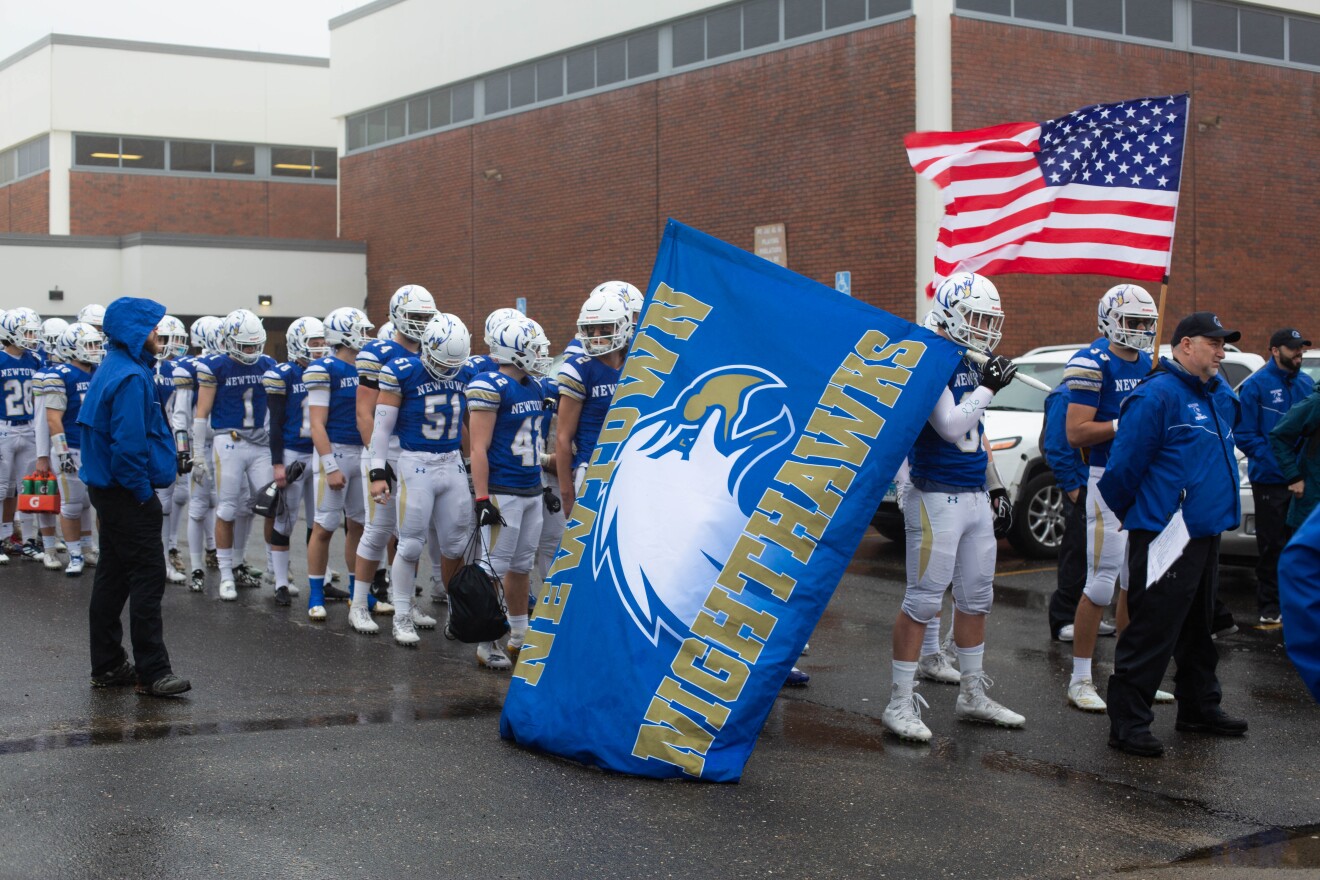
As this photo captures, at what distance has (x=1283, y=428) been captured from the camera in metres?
9.77

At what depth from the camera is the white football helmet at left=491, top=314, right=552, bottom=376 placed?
832 cm

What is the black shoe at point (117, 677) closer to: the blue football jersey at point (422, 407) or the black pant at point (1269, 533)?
the blue football jersey at point (422, 407)

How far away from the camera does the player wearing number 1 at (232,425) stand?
36.3 ft

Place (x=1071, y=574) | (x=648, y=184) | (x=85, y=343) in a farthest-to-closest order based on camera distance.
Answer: (x=648, y=184) → (x=85, y=343) → (x=1071, y=574)

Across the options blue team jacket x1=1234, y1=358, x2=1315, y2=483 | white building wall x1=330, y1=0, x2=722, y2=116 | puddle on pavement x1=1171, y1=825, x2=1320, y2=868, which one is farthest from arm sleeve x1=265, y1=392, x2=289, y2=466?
white building wall x1=330, y1=0, x2=722, y2=116

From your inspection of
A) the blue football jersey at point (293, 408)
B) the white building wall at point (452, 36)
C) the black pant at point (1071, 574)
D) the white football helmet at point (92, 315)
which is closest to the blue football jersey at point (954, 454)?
the black pant at point (1071, 574)

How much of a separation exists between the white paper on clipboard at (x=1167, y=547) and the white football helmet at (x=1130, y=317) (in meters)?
1.73

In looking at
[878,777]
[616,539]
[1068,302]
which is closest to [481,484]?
[616,539]

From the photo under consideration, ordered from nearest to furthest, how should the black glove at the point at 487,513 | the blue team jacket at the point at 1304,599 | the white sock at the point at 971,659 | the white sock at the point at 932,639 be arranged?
the blue team jacket at the point at 1304,599 < the white sock at the point at 971,659 < the black glove at the point at 487,513 < the white sock at the point at 932,639

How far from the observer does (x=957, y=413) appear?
6547 millimetres

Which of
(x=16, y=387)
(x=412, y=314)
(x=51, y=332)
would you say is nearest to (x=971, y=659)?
(x=412, y=314)

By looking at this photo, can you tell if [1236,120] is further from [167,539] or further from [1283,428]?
[167,539]

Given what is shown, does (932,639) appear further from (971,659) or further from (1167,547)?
(1167,547)

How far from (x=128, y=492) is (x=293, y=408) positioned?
11.4ft
